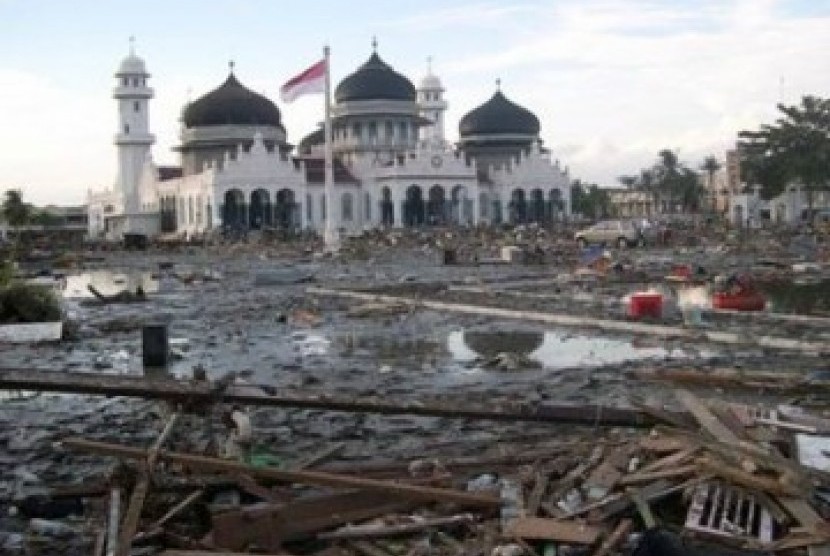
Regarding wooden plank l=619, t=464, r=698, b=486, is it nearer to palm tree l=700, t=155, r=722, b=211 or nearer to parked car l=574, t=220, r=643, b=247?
parked car l=574, t=220, r=643, b=247

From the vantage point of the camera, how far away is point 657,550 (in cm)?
565

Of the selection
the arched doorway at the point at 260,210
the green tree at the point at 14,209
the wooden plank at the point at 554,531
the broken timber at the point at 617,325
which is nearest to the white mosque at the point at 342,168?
the arched doorway at the point at 260,210

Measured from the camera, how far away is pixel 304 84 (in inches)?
2099

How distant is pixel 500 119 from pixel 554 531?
101 m

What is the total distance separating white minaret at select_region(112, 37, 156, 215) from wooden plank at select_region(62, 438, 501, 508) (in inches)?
3854

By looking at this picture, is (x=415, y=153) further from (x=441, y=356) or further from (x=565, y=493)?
(x=565, y=493)

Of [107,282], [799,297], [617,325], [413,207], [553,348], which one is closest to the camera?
[553,348]

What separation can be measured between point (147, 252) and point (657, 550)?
6561 cm

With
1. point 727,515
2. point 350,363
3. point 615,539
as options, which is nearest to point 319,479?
point 615,539

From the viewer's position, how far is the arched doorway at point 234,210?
287 ft

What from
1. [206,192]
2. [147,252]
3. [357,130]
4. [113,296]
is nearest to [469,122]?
[357,130]

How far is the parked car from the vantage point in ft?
180

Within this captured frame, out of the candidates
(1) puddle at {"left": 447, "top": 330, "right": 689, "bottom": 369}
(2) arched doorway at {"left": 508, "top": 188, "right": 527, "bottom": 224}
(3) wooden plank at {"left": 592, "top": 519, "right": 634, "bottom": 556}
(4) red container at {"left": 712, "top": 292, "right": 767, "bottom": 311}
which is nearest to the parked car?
(4) red container at {"left": 712, "top": 292, "right": 767, "bottom": 311}

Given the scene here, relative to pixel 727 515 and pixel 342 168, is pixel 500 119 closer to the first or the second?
pixel 342 168
